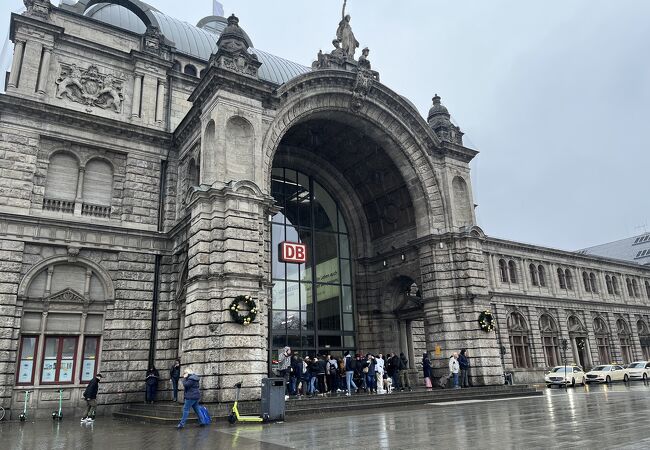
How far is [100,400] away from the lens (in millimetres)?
21297

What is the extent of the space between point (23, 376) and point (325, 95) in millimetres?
19288

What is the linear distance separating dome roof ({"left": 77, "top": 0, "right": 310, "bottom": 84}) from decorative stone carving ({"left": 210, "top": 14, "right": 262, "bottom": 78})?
28.5 feet

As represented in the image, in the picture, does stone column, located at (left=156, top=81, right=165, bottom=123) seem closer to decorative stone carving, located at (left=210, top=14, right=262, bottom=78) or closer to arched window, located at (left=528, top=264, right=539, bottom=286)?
decorative stone carving, located at (left=210, top=14, right=262, bottom=78)

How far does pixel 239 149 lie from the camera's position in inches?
838

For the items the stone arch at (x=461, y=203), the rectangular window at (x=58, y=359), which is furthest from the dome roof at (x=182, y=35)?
the rectangular window at (x=58, y=359)

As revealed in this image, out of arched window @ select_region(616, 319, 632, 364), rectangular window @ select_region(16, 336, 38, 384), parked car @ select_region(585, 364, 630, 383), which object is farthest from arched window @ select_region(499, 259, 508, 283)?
rectangular window @ select_region(16, 336, 38, 384)

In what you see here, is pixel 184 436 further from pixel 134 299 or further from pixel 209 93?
pixel 209 93

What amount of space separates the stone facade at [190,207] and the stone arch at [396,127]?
0.35ft

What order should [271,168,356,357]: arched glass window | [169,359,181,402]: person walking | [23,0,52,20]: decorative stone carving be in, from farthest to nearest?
[271,168,356,357]: arched glass window, [23,0,52,20]: decorative stone carving, [169,359,181,402]: person walking

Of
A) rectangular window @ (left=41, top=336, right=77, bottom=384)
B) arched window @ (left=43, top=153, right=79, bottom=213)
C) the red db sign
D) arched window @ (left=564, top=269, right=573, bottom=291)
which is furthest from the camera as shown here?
arched window @ (left=564, top=269, right=573, bottom=291)

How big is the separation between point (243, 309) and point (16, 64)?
16860mm

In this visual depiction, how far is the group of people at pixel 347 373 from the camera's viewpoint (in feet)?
71.0

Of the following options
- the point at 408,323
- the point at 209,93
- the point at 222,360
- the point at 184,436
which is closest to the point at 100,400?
the point at 222,360

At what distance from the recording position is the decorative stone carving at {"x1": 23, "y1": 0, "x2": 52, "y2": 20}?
80.3 feet
